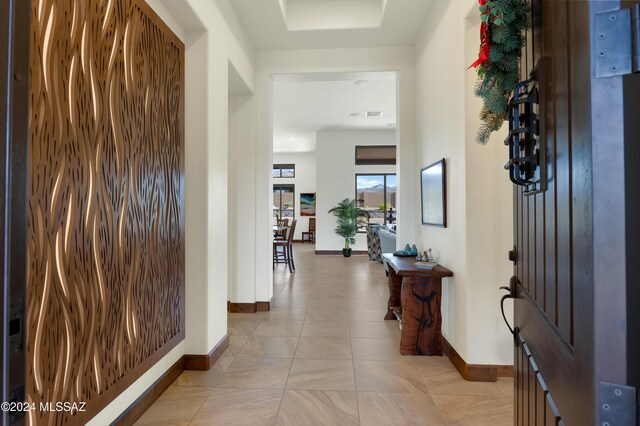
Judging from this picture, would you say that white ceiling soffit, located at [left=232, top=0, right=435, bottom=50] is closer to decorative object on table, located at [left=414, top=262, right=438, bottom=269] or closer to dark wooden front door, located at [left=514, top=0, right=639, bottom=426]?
decorative object on table, located at [left=414, top=262, right=438, bottom=269]

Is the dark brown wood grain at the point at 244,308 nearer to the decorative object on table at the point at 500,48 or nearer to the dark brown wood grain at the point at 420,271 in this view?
the dark brown wood grain at the point at 420,271

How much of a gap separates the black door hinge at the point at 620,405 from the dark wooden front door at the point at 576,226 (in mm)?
15

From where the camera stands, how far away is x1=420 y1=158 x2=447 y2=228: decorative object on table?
9.56ft

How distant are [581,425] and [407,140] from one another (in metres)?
3.65

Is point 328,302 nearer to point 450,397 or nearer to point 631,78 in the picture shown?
point 450,397

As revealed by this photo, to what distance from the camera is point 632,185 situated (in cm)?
56

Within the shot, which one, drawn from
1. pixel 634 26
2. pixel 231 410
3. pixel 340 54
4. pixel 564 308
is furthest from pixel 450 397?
pixel 340 54

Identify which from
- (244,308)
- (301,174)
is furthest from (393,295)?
(301,174)

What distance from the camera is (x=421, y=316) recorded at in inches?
115

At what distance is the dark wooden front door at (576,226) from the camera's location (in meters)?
0.57

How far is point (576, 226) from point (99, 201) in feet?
6.37

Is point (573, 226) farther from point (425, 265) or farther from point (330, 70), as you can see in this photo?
point (330, 70)

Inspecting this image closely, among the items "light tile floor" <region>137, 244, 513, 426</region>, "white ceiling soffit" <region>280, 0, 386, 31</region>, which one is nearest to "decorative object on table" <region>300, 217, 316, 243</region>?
"light tile floor" <region>137, 244, 513, 426</region>

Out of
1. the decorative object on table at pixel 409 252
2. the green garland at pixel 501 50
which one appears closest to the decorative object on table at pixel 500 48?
the green garland at pixel 501 50
